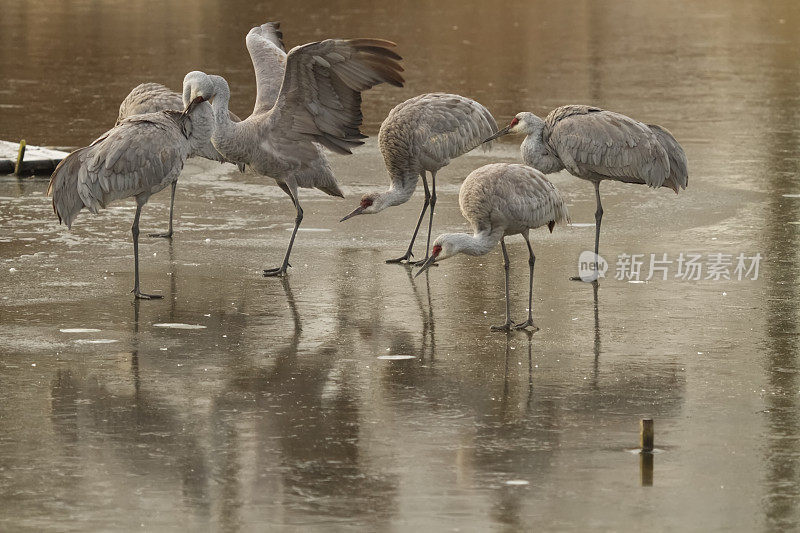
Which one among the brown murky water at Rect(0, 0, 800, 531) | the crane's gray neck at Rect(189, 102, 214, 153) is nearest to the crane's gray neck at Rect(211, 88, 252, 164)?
the crane's gray neck at Rect(189, 102, 214, 153)

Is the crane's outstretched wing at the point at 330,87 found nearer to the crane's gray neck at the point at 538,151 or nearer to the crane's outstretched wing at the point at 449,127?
the crane's outstretched wing at the point at 449,127

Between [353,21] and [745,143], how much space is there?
15.9 metres

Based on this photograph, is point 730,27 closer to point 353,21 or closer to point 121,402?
point 353,21

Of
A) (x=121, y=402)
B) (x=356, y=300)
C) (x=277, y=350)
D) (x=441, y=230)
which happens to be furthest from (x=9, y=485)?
(x=441, y=230)

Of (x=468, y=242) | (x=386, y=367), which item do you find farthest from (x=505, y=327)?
(x=386, y=367)

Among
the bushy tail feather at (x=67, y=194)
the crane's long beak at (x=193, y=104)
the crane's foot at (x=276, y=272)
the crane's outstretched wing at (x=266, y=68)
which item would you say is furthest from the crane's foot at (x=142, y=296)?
the crane's outstretched wing at (x=266, y=68)

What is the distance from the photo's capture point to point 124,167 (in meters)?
11.4

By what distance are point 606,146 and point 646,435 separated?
202 inches

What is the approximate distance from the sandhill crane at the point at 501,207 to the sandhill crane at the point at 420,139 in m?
2.06

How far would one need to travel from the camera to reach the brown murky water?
713cm

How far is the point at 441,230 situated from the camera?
45.1ft

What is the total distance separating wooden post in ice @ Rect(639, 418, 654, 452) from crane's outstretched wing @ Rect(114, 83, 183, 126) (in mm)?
7205

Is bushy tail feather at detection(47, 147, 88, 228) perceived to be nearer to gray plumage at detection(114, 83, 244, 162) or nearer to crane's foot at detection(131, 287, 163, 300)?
crane's foot at detection(131, 287, 163, 300)

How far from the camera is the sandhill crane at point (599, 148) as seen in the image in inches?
493
